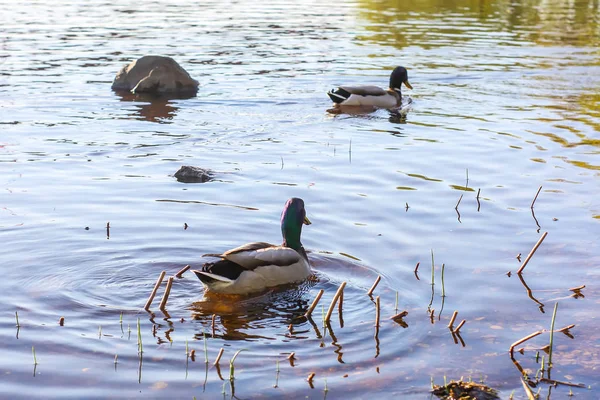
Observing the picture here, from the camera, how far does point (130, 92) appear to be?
20.1 m

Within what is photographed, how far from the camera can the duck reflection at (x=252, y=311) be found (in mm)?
7676

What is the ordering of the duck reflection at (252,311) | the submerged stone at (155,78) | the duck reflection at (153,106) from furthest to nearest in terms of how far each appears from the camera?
the submerged stone at (155,78), the duck reflection at (153,106), the duck reflection at (252,311)

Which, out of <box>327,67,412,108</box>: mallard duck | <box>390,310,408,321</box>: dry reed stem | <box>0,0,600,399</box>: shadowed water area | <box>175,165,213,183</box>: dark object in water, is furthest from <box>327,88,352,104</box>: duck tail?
<box>390,310,408,321</box>: dry reed stem

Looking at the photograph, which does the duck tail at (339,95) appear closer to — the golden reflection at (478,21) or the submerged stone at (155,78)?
the submerged stone at (155,78)

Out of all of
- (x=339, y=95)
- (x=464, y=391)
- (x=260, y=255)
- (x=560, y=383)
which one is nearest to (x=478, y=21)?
(x=339, y=95)

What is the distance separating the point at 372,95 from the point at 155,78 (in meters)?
4.81

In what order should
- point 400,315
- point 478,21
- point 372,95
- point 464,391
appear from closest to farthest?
point 464,391, point 400,315, point 372,95, point 478,21

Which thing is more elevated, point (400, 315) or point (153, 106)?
point (400, 315)

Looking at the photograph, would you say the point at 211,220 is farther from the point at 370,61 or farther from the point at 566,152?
the point at 370,61

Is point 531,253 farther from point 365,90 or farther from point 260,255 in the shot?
point 365,90

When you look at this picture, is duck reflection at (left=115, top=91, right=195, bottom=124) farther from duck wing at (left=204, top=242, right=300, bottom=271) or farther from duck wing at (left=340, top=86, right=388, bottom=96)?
duck wing at (left=204, top=242, right=300, bottom=271)

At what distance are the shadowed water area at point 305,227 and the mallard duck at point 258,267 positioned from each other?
158 mm

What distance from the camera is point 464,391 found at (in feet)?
20.4

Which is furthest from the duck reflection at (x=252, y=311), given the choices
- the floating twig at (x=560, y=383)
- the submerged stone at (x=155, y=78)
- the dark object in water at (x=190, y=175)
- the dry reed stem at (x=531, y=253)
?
the submerged stone at (x=155, y=78)
